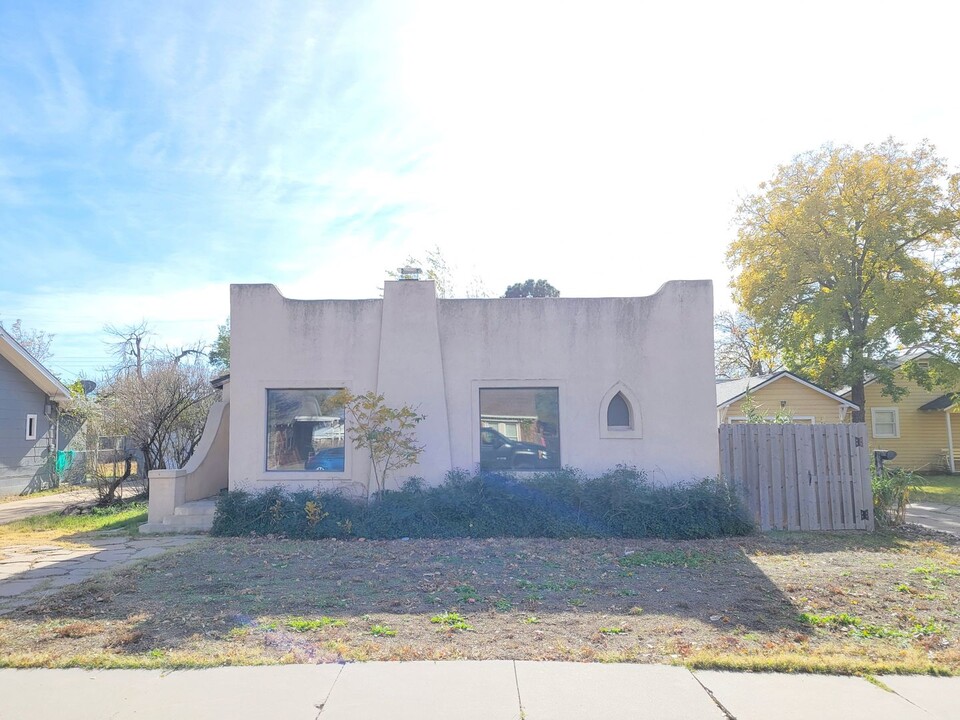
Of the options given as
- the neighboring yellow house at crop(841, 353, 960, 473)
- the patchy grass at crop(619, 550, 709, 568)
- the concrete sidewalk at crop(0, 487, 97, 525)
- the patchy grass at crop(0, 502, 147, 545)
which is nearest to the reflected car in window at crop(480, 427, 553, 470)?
the patchy grass at crop(619, 550, 709, 568)

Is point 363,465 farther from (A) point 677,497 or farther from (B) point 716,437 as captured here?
(B) point 716,437

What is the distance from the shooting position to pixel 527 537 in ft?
32.0

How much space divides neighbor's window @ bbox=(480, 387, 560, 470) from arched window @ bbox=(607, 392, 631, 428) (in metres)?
0.89

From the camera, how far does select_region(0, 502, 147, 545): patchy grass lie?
10.7m

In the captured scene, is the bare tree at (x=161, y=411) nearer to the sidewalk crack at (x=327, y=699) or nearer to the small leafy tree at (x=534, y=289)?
the sidewalk crack at (x=327, y=699)

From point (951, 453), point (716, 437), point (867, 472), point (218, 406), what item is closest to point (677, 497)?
point (716, 437)

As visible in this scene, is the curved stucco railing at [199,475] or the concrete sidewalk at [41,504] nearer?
the curved stucco railing at [199,475]

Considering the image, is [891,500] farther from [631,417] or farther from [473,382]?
[473,382]

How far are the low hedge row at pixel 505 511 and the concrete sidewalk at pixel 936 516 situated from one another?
4.58m

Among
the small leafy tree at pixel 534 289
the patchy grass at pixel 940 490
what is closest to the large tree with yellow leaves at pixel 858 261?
the patchy grass at pixel 940 490

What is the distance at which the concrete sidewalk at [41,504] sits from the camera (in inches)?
533

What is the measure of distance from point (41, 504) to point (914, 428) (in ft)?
95.9

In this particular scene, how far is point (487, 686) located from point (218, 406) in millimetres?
10420

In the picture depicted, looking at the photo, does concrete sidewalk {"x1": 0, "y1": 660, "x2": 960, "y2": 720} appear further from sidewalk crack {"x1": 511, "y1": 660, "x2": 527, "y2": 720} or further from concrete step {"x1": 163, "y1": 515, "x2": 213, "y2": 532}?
concrete step {"x1": 163, "y1": 515, "x2": 213, "y2": 532}
